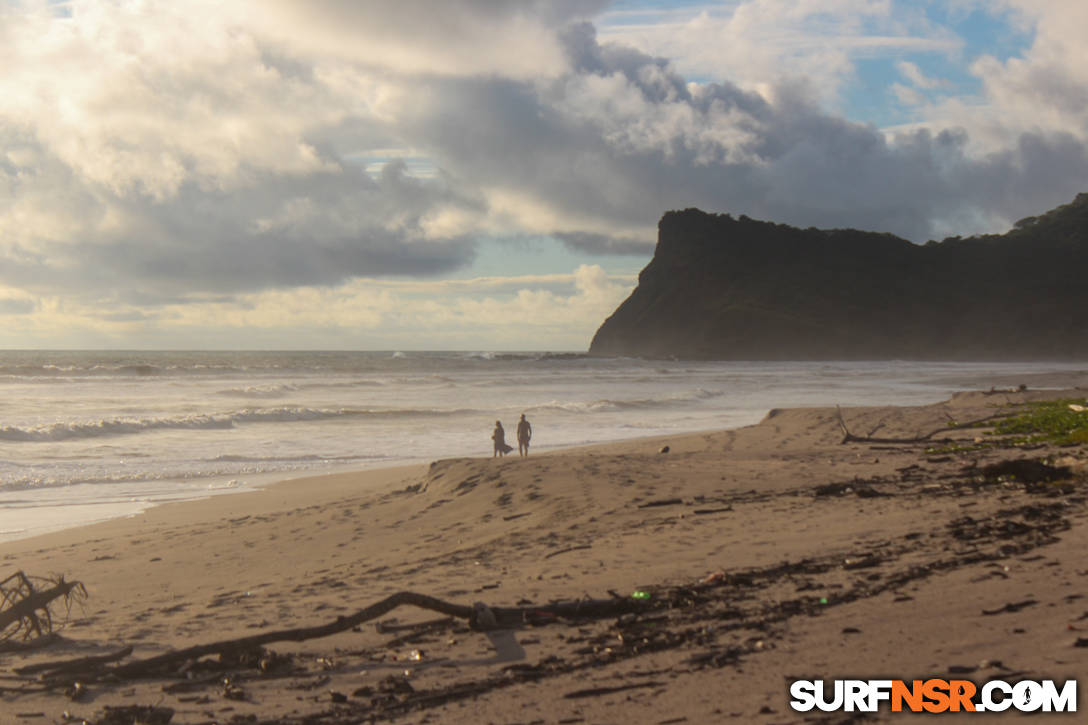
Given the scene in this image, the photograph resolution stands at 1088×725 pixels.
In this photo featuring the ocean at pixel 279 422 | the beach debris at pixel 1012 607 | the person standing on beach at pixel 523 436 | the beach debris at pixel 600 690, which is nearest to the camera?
the beach debris at pixel 600 690

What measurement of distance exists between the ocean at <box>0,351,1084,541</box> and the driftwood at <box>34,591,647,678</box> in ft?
25.2

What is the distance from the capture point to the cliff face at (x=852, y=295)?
11462 cm

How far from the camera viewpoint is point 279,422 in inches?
1161

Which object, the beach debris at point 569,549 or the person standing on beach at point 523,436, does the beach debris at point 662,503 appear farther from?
the person standing on beach at point 523,436

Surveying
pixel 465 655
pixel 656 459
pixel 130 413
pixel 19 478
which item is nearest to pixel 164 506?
pixel 19 478

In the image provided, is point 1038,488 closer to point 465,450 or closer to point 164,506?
point 164,506

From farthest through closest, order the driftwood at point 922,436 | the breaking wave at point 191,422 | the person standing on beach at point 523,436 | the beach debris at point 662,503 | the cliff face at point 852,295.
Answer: the cliff face at point 852,295 → the breaking wave at point 191,422 → the person standing on beach at point 523,436 → the driftwood at point 922,436 → the beach debris at point 662,503

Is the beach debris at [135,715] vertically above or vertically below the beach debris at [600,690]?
below

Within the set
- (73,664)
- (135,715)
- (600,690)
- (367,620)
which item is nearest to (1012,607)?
(600,690)

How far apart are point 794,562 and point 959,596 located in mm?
1465

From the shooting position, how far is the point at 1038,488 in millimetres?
8352

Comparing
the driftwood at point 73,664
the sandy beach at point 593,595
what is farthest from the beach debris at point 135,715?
the driftwood at point 73,664

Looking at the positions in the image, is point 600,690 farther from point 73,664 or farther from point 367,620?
point 73,664

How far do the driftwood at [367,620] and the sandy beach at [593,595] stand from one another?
3cm
